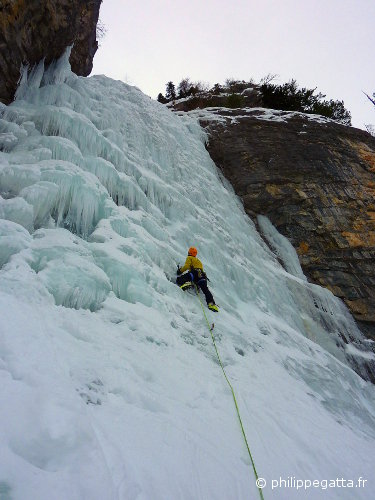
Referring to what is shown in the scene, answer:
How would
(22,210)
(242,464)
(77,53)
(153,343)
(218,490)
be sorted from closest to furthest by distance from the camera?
(218,490)
(242,464)
(153,343)
(22,210)
(77,53)

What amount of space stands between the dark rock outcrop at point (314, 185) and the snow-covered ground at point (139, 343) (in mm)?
1419

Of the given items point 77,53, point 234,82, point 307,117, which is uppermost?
point 234,82

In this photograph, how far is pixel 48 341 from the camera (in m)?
2.52

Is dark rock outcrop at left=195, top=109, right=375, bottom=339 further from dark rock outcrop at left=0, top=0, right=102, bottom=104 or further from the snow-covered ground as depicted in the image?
dark rock outcrop at left=0, top=0, right=102, bottom=104

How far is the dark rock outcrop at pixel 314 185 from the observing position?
934 centimetres

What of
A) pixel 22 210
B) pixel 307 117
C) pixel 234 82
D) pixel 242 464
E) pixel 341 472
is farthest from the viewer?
pixel 234 82

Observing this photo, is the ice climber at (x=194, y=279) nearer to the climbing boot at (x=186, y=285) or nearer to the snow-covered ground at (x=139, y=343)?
the climbing boot at (x=186, y=285)

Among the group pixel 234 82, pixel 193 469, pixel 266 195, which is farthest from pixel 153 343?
pixel 234 82

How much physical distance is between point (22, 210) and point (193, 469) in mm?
3257

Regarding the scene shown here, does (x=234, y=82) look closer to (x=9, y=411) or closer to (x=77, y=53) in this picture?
(x=77, y=53)

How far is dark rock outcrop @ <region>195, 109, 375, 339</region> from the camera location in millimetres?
9336

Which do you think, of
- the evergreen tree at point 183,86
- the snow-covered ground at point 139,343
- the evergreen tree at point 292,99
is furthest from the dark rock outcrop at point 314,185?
the evergreen tree at point 183,86

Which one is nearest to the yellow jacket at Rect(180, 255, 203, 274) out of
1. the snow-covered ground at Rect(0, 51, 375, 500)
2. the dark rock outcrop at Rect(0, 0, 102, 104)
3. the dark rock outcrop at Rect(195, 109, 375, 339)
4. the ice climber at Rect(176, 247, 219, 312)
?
the ice climber at Rect(176, 247, 219, 312)

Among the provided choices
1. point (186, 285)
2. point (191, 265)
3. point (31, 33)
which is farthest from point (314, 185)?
point (31, 33)
